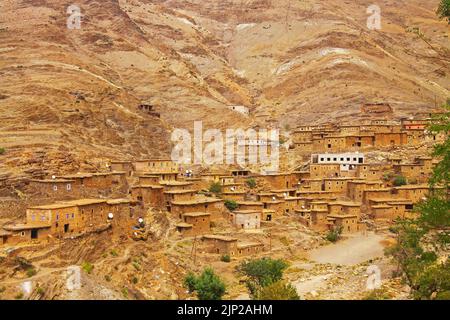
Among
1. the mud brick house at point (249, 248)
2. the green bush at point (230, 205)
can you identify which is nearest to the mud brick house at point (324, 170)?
the green bush at point (230, 205)

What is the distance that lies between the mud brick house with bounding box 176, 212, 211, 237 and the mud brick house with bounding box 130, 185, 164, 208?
1967 mm

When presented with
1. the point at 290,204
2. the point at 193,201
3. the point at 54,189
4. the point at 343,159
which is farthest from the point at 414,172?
the point at 54,189

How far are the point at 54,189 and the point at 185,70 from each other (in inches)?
1772

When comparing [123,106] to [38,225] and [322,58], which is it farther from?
[322,58]

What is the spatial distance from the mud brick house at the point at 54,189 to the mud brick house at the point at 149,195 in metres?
3.67

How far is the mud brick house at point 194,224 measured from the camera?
32.5 meters

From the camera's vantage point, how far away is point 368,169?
4294cm

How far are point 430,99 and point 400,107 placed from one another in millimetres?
7950

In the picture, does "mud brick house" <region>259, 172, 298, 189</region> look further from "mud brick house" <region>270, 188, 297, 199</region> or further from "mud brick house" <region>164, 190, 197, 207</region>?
"mud brick house" <region>164, 190, 197, 207</region>

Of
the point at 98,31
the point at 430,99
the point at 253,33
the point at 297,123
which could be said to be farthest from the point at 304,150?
the point at 253,33

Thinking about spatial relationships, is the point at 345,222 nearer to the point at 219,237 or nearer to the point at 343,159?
the point at 343,159

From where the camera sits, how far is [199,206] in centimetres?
3441

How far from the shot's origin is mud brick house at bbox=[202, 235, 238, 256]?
3189cm
